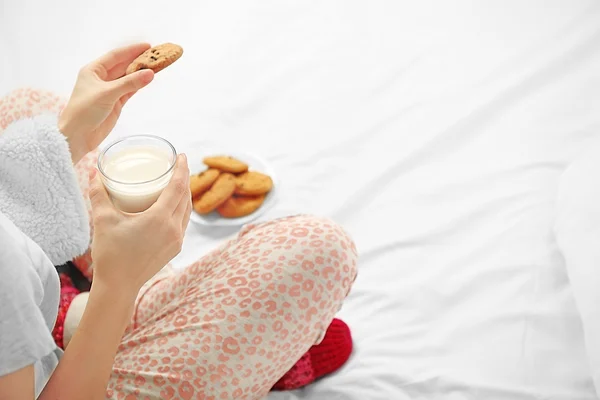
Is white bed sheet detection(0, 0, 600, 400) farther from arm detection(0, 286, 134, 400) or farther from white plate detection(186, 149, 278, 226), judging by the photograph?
arm detection(0, 286, 134, 400)

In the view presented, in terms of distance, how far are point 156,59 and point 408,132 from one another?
2.30 feet

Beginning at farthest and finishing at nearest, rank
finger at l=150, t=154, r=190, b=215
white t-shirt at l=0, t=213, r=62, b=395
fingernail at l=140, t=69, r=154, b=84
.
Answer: fingernail at l=140, t=69, r=154, b=84 < finger at l=150, t=154, r=190, b=215 < white t-shirt at l=0, t=213, r=62, b=395

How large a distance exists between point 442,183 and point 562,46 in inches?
20.5

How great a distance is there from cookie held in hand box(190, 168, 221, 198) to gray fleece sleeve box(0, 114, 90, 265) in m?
0.43

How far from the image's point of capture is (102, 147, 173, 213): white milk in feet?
3.11

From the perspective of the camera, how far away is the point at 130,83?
1055 mm

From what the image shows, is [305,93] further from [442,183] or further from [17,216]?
[17,216]

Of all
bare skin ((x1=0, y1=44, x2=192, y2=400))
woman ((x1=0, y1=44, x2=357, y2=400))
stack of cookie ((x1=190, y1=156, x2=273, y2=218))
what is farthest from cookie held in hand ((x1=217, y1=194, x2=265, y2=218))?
bare skin ((x1=0, y1=44, x2=192, y2=400))

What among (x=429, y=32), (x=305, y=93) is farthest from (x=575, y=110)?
(x=305, y=93)

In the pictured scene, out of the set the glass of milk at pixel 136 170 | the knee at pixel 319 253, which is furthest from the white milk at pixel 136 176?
the knee at pixel 319 253

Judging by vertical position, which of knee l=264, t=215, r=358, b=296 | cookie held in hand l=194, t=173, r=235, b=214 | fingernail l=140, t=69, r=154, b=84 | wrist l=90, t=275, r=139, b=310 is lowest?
cookie held in hand l=194, t=173, r=235, b=214

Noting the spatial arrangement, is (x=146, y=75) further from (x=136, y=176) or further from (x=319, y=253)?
(x=319, y=253)

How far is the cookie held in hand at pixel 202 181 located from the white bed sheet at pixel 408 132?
9 cm

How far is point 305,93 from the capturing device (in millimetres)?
1790
